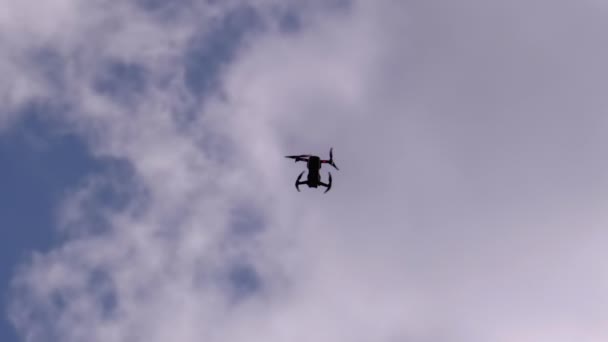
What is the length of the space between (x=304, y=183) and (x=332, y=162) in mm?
4140

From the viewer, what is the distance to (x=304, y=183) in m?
58.1

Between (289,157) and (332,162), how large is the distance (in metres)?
5.45

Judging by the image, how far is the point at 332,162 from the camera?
2263 inches

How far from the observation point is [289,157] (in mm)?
55250

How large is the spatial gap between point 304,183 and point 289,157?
4474 mm
